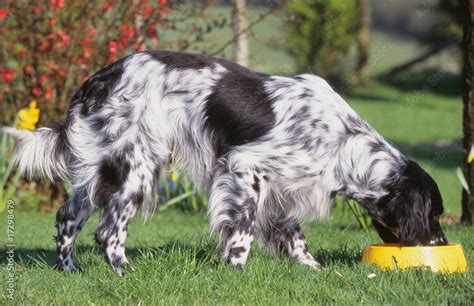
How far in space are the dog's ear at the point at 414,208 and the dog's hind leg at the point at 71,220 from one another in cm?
208

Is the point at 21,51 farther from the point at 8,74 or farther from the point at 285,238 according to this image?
the point at 285,238

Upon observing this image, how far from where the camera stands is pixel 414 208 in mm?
4938

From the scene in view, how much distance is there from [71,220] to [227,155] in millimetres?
1215

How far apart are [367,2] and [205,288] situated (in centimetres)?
2796

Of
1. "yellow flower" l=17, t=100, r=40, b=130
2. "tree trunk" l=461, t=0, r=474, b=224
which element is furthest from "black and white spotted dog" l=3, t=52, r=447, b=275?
"tree trunk" l=461, t=0, r=474, b=224

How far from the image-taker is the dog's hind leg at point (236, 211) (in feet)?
16.3

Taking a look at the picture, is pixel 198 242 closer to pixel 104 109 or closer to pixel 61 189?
pixel 104 109

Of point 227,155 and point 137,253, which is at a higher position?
point 227,155

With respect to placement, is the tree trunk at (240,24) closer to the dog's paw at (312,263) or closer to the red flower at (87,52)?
the red flower at (87,52)

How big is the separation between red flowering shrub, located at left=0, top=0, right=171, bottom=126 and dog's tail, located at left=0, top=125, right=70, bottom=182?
2.93 meters

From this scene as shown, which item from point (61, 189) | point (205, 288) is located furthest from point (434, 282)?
point (61, 189)

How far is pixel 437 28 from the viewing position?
24.6 metres

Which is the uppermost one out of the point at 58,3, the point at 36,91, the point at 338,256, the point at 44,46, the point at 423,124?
the point at 58,3

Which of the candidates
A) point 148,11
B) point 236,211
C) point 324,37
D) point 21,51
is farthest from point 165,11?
point 324,37
